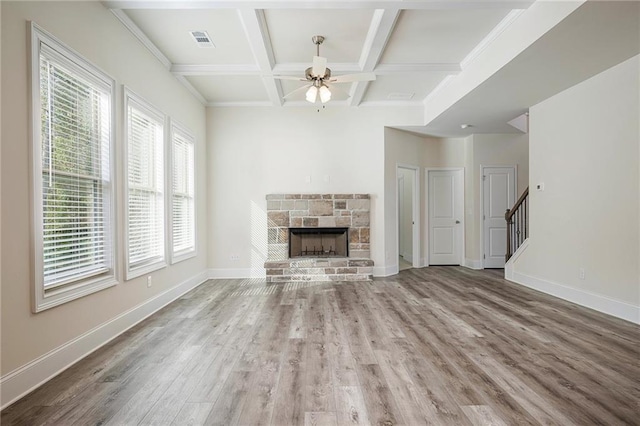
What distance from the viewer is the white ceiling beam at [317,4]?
9.12 feet

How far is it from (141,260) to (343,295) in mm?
2609

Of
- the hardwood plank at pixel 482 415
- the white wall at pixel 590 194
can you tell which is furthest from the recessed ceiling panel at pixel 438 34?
the hardwood plank at pixel 482 415

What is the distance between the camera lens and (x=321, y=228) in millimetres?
5652

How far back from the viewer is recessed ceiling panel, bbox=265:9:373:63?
3.10 m

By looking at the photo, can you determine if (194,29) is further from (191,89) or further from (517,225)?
(517,225)

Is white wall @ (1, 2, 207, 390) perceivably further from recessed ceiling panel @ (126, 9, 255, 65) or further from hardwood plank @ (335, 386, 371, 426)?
hardwood plank @ (335, 386, 371, 426)

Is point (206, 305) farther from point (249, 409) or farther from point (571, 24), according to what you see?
point (571, 24)

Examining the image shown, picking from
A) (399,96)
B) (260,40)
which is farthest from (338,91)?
(260,40)

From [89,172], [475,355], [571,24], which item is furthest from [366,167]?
[89,172]

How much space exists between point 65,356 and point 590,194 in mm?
5584

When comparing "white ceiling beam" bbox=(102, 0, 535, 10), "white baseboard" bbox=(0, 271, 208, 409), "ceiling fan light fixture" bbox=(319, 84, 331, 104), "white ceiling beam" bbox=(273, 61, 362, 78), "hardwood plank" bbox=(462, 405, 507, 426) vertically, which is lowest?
"hardwood plank" bbox=(462, 405, 507, 426)

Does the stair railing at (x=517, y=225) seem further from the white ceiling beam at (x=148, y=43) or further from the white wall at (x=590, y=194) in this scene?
the white ceiling beam at (x=148, y=43)

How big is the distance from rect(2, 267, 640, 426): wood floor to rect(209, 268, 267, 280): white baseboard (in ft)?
5.65

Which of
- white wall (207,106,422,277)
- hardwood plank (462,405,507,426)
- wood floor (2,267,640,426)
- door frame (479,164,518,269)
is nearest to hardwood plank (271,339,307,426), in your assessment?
wood floor (2,267,640,426)
